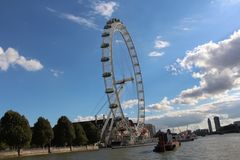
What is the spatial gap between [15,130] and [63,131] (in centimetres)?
3822

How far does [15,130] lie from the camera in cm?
12344

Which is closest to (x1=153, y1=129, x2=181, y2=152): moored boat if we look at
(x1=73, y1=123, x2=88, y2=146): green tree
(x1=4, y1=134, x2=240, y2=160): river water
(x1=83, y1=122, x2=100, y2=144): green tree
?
(x1=4, y1=134, x2=240, y2=160): river water

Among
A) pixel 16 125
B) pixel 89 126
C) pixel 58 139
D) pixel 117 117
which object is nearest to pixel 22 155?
pixel 16 125

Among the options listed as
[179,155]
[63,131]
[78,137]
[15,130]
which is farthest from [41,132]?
[179,155]

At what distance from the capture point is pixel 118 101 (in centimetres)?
17312

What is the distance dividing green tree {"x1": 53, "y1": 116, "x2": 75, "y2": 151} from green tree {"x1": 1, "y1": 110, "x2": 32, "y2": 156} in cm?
3377

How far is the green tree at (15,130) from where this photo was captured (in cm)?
12325

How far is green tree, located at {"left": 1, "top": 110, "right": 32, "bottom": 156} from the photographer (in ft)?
404

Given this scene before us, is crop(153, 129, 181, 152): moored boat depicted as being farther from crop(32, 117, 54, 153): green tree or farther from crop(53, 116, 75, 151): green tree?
crop(53, 116, 75, 151): green tree

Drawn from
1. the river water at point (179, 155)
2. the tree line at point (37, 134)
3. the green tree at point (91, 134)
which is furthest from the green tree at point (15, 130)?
the green tree at point (91, 134)

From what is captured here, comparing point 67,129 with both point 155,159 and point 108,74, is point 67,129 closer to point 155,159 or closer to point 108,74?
point 108,74

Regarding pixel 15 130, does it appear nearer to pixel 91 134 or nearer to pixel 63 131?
pixel 63 131

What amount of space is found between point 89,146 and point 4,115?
7335 cm

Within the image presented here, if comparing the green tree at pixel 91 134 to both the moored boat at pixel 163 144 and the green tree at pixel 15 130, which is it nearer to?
the green tree at pixel 15 130
